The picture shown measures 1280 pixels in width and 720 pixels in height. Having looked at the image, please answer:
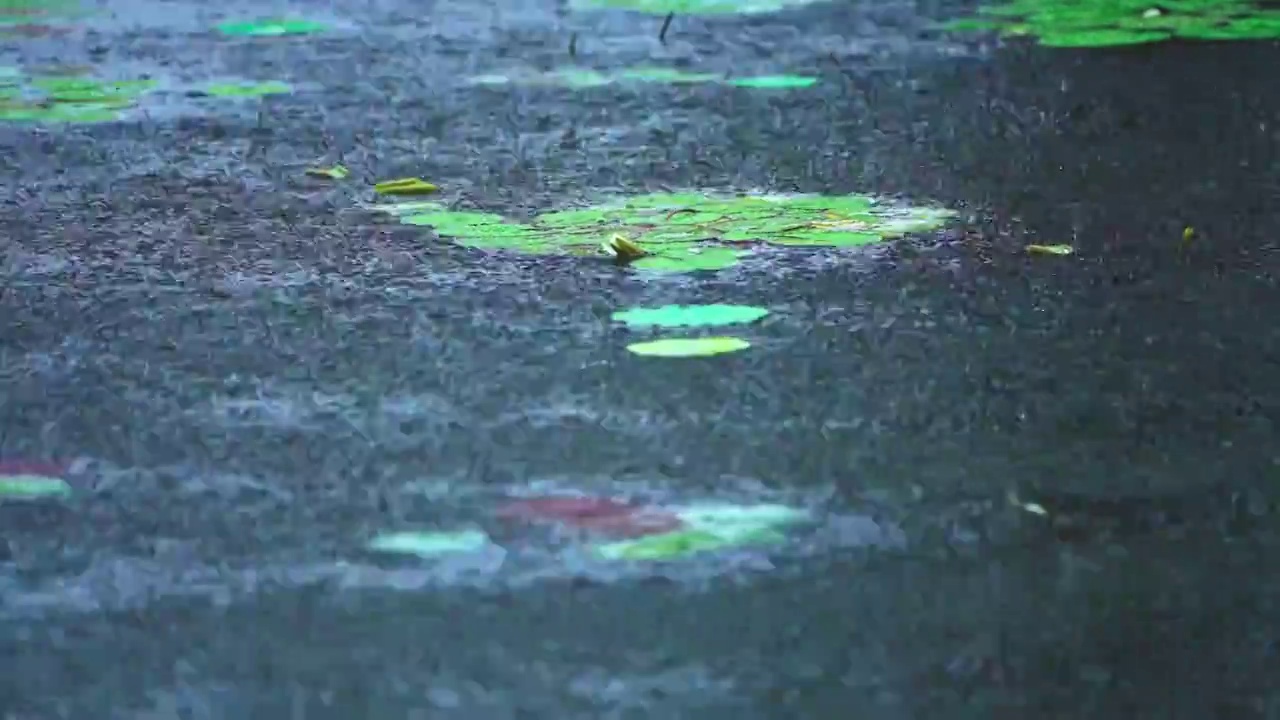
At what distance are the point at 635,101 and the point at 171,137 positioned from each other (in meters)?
1.17

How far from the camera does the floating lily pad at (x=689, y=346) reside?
364 cm

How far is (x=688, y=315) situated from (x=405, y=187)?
4.07 ft

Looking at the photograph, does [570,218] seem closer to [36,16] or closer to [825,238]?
[825,238]

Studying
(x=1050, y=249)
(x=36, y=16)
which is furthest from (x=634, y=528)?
(x=36, y=16)

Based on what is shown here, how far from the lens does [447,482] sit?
304 centimetres

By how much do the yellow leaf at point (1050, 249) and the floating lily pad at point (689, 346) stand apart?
823 mm

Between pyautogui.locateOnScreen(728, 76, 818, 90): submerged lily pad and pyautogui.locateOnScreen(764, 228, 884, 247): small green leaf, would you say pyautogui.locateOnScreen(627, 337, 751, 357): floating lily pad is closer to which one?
pyautogui.locateOnScreen(764, 228, 884, 247): small green leaf

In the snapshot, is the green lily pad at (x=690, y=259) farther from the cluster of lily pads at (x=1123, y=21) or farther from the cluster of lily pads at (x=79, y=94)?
the cluster of lily pads at (x=1123, y=21)

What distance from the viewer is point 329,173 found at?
511 cm

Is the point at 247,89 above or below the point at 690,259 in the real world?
below

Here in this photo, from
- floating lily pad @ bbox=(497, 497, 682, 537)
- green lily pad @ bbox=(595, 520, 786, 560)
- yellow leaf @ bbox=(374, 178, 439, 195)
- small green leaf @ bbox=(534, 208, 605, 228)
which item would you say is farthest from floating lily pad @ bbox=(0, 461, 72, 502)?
yellow leaf @ bbox=(374, 178, 439, 195)

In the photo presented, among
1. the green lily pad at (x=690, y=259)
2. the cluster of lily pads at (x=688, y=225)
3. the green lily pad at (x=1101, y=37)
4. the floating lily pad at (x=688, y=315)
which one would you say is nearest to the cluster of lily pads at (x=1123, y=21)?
the green lily pad at (x=1101, y=37)

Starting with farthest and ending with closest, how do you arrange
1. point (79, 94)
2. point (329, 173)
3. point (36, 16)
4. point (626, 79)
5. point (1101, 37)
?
point (36, 16) < point (1101, 37) < point (626, 79) < point (79, 94) < point (329, 173)

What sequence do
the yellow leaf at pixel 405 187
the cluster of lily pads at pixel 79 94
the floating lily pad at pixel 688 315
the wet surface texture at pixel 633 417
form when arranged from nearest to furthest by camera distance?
the wet surface texture at pixel 633 417, the floating lily pad at pixel 688 315, the yellow leaf at pixel 405 187, the cluster of lily pads at pixel 79 94
